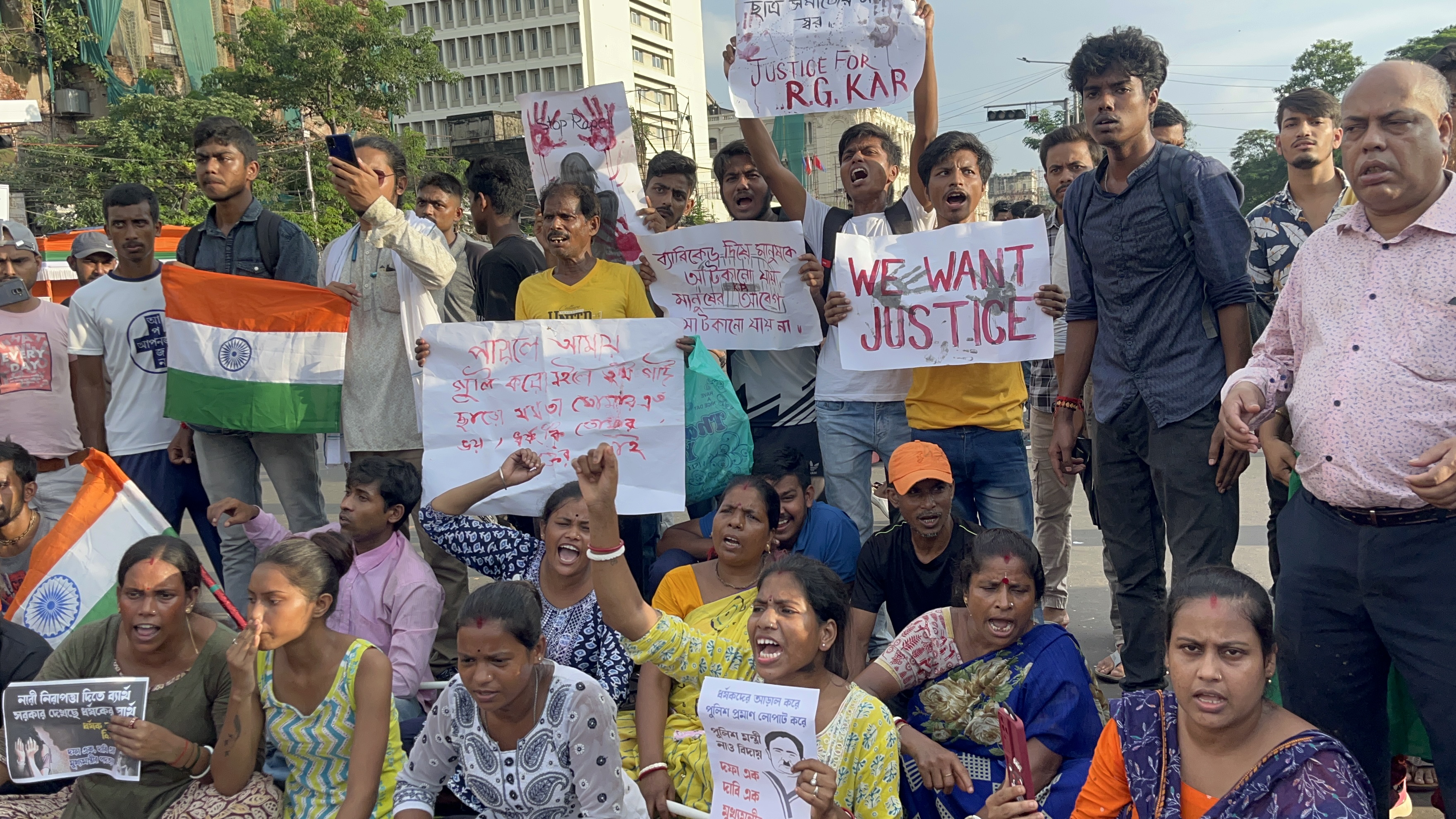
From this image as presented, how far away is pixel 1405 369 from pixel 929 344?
2215 millimetres

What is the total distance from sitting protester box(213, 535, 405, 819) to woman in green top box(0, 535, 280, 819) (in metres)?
0.08

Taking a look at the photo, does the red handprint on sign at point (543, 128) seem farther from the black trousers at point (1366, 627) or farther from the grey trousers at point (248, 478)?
the black trousers at point (1366, 627)

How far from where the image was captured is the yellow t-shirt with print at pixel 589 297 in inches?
200

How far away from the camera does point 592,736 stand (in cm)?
325

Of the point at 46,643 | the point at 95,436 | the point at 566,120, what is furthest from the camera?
the point at 566,120

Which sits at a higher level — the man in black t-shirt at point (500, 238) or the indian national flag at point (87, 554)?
the man in black t-shirt at point (500, 238)

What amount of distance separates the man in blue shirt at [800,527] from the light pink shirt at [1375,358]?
191 cm

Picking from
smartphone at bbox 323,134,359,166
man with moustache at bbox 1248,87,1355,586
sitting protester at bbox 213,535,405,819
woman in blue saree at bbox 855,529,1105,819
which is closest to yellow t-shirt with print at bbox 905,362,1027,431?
man with moustache at bbox 1248,87,1355,586

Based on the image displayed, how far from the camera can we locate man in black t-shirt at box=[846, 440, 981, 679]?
4047 mm

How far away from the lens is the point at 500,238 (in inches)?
243

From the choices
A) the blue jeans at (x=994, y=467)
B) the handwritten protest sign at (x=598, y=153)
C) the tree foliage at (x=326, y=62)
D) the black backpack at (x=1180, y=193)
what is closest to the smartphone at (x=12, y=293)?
the handwritten protest sign at (x=598, y=153)

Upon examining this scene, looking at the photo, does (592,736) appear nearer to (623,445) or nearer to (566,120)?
(623,445)

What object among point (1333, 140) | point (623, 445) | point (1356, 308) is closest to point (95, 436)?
point (623, 445)

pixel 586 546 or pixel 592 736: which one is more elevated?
pixel 586 546
